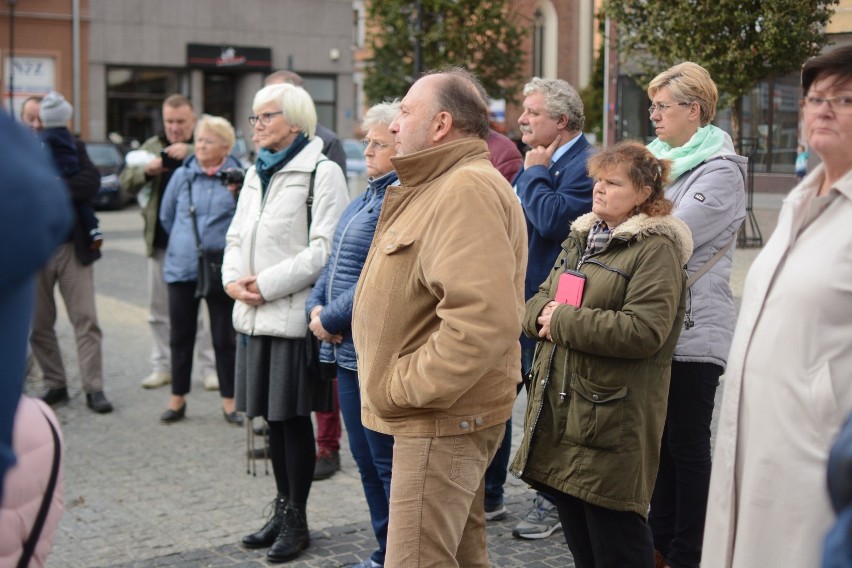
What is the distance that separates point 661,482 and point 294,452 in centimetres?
163

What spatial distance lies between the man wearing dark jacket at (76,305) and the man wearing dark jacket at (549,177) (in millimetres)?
3698

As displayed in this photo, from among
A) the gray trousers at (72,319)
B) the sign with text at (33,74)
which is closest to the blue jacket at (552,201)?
the gray trousers at (72,319)

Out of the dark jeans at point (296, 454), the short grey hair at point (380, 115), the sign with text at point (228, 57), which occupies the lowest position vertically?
the dark jeans at point (296, 454)

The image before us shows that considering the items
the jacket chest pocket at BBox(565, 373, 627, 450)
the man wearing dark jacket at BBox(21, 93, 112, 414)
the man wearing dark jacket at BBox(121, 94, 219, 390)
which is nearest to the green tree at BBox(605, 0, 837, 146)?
the man wearing dark jacket at BBox(121, 94, 219, 390)

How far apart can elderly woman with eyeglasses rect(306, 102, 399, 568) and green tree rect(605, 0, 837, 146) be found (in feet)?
24.5

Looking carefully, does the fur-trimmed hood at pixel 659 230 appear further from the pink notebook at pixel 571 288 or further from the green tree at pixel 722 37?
the green tree at pixel 722 37

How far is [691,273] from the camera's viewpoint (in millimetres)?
4219

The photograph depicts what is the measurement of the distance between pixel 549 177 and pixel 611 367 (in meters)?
1.42

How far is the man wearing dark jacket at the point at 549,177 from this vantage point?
15.4 ft

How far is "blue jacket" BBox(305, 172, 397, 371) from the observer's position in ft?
14.3

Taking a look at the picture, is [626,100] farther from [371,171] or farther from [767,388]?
[767,388]

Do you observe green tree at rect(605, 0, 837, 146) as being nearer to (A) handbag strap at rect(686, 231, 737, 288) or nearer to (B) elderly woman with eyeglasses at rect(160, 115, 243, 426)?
(B) elderly woman with eyeglasses at rect(160, 115, 243, 426)

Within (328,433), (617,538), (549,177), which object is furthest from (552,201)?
(328,433)

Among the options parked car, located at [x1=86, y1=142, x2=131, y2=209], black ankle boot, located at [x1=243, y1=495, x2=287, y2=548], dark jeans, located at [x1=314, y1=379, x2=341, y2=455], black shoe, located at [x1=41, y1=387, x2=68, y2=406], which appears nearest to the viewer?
black ankle boot, located at [x1=243, y1=495, x2=287, y2=548]
